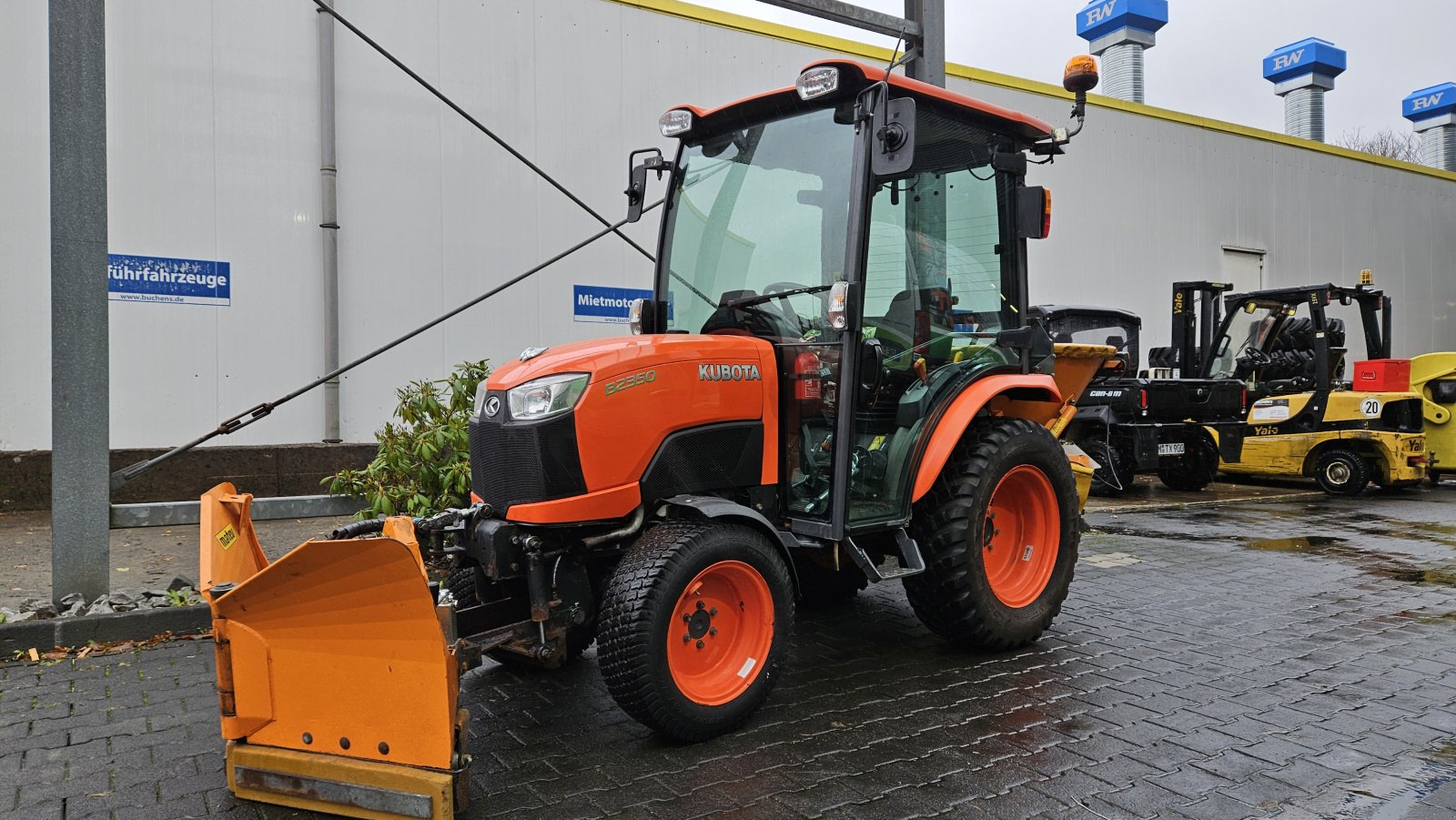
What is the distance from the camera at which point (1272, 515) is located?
1023 centimetres

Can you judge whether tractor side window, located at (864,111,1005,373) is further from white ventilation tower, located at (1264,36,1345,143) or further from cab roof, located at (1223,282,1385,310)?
white ventilation tower, located at (1264,36,1345,143)

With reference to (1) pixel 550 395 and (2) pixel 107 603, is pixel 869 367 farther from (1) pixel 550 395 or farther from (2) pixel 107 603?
(2) pixel 107 603

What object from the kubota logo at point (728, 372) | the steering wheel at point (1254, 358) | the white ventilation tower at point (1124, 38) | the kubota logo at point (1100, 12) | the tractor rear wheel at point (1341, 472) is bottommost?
the tractor rear wheel at point (1341, 472)

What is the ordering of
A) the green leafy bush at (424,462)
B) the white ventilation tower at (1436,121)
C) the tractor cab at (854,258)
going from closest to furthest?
1. the tractor cab at (854,258)
2. the green leafy bush at (424,462)
3. the white ventilation tower at (1436,121)

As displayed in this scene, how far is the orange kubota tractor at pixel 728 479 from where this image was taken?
309 cm

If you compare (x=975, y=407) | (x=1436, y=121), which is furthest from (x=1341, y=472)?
(x=1436, y=121)

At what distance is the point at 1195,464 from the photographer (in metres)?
12.2

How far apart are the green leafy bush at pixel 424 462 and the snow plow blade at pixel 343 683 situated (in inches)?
111

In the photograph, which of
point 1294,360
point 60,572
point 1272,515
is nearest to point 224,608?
point 60,572

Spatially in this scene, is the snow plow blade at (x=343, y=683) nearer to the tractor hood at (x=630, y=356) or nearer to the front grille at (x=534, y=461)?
the front grille at (x=534, y=461)

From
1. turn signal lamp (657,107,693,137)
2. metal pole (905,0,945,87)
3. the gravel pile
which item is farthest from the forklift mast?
the gravel pile

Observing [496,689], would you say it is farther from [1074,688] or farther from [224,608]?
[1074,688]

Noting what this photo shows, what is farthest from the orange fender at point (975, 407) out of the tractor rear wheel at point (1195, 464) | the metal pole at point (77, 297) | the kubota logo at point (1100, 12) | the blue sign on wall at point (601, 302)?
the kubota logo at point (1100, 12)

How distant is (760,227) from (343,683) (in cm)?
252
